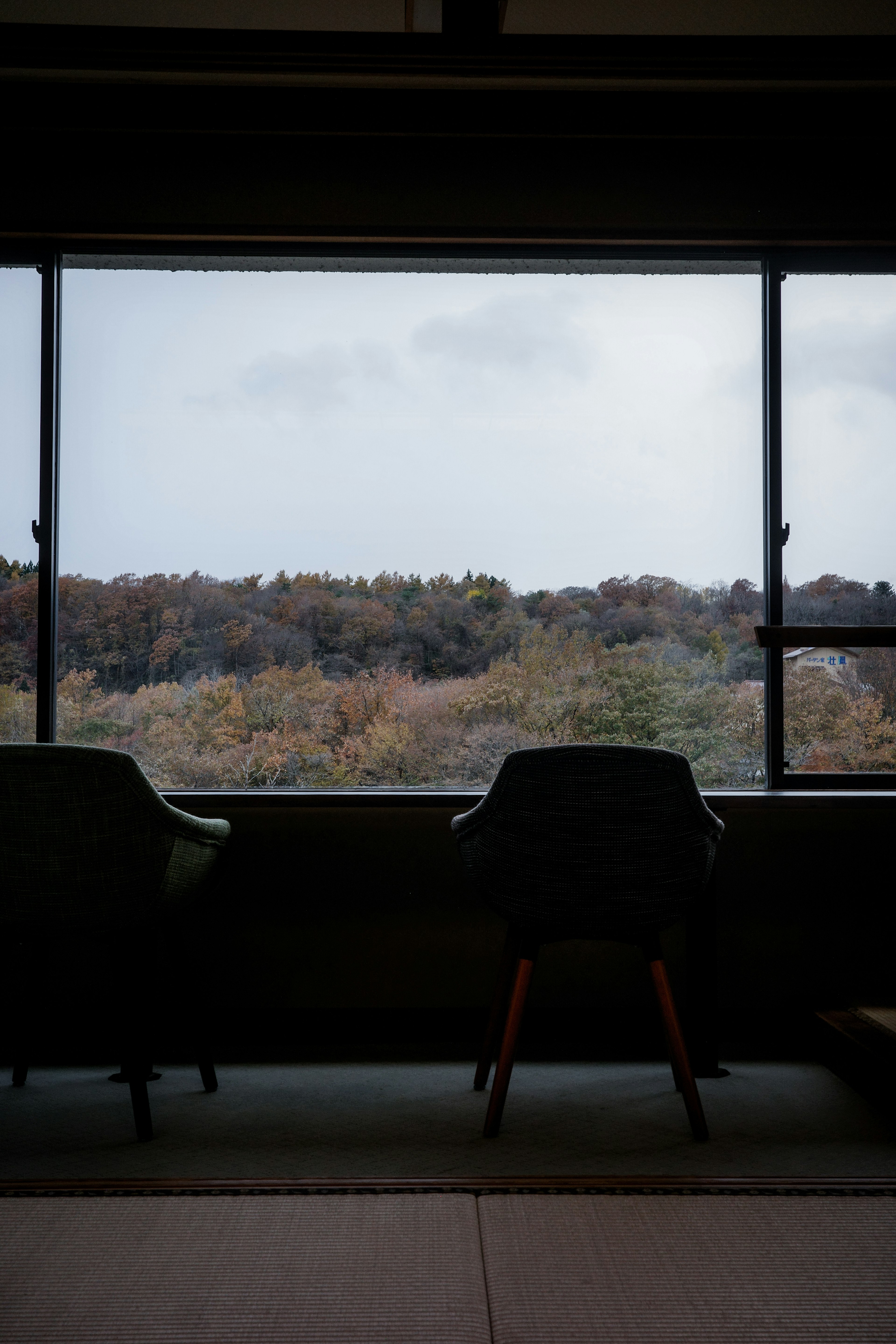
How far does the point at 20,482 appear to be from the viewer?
316cm

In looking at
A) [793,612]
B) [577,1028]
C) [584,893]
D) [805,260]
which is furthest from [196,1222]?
[805,260]

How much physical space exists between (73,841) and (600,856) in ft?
4.14

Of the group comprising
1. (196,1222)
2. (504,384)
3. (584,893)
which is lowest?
(196,1222)

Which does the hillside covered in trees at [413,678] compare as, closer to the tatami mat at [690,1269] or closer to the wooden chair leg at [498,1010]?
the wooden chair leg at [498,1010]

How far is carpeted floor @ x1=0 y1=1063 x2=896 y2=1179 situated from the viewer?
2051mm

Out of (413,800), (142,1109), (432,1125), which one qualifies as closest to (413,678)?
(413,800)

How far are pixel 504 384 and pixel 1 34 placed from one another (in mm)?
1805

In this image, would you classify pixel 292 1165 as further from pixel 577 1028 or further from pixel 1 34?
pixel 1 34

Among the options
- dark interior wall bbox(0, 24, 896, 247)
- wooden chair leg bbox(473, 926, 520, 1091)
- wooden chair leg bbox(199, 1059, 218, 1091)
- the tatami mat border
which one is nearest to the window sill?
wooden chair leg bbox(473, 926, 520, 1091)

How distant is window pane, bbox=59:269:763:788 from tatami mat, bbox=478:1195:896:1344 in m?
1.65

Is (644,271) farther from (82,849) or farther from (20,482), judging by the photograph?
(82,849)

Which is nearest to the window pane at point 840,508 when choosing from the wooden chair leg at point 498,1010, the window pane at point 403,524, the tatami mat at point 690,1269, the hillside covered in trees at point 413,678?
the hillside covered in trees at point 413,678

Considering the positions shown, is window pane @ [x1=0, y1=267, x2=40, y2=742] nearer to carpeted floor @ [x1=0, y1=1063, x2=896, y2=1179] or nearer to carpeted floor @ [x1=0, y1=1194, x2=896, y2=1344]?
carpeted floor @ [x1=0, y1=1063, x2=896, y2=1179]

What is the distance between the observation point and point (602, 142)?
308cm
